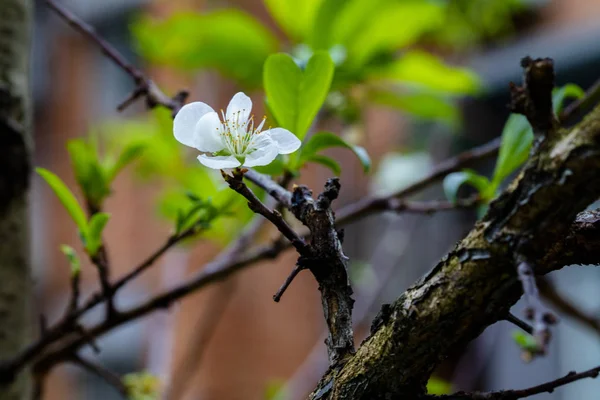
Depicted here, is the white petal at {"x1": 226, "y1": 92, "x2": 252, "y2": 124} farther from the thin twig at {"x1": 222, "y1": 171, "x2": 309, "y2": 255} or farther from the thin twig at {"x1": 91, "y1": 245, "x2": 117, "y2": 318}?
the thin twig at {"x1": 91, "y1": 245, "x2": 117, "y2": 318}

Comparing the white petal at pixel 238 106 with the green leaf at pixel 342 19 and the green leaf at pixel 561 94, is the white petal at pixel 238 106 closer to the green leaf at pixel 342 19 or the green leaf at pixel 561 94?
the green leaf at pixel 561 94

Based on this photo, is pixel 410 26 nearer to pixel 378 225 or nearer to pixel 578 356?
pixel 578 356

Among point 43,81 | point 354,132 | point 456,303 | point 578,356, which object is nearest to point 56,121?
point 43,81

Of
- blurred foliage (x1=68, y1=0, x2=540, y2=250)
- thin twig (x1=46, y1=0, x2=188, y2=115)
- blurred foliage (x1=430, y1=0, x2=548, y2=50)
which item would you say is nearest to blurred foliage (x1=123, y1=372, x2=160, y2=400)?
blurred foliage (x1=68, y1=0, x2=540, y2=250)

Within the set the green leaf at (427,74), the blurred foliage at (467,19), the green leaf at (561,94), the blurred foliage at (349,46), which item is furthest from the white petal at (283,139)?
the blurred foliage at (467,19)

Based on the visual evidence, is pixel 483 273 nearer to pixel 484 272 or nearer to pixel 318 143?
pixel 484 272

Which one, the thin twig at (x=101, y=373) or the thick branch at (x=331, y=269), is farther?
the thin twig at (x=101, y=373)
